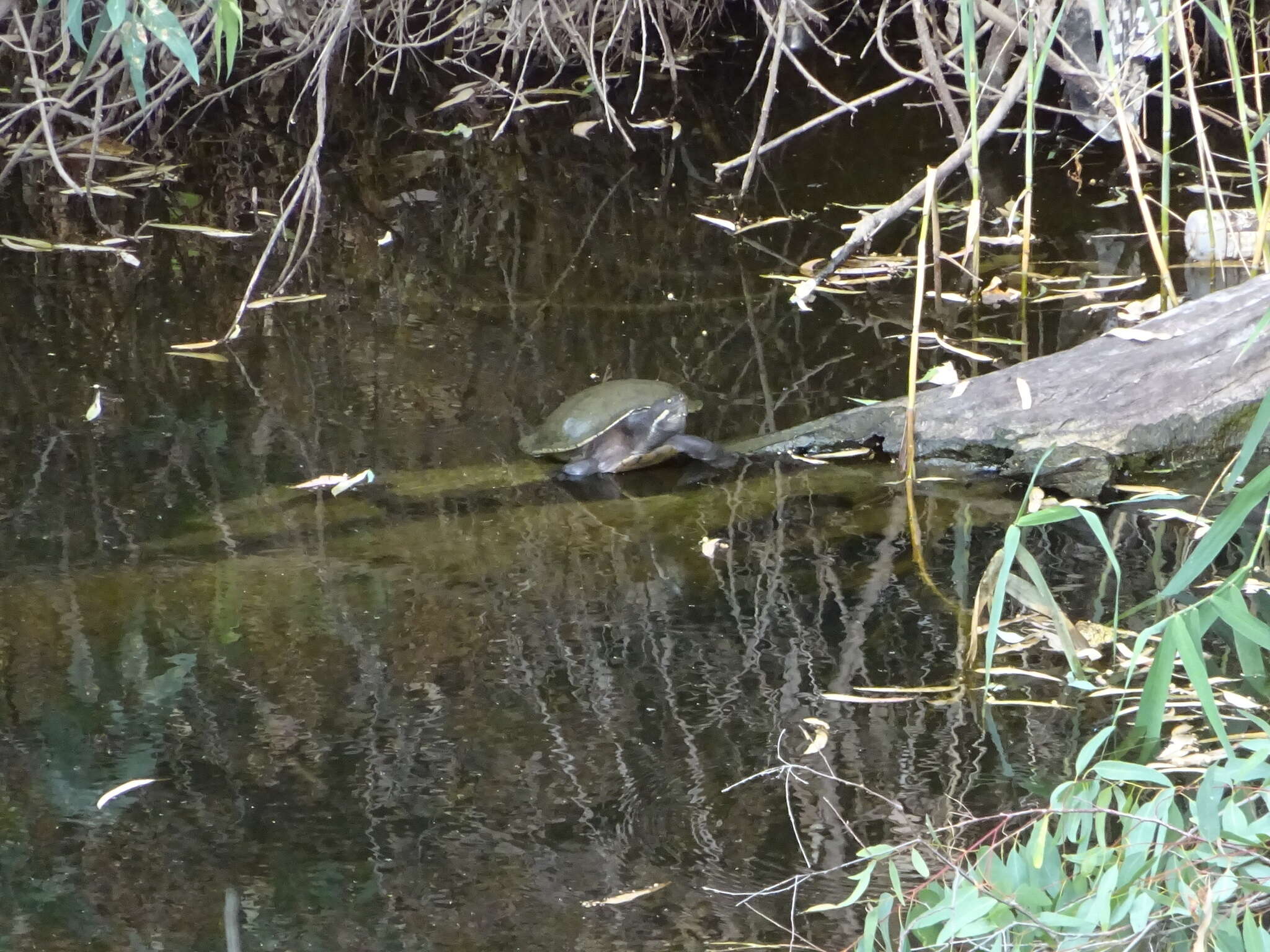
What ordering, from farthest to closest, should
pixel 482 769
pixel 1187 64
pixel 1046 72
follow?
pixel 1046 72 → pixel 1187 64 → pixel 482 769

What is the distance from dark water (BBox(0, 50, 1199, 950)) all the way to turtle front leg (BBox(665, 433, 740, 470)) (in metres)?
0.06

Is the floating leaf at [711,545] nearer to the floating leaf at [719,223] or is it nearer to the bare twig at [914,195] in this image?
A: the bare twig at [914,195]

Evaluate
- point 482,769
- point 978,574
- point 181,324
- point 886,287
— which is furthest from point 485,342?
point 482,769

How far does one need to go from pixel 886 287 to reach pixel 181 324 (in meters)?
2.30

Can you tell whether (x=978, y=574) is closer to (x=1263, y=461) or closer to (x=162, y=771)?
(x=1263, y=461)

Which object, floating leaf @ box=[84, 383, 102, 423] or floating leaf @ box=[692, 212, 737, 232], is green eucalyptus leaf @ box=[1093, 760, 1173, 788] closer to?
floating leaf @ box=[84, 383, 102, 423]

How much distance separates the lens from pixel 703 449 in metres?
3.46

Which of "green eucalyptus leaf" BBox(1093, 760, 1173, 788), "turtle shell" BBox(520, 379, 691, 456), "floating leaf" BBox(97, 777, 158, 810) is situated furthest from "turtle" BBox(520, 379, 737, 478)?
"green eucalyptus leaf" BBox(1093, 760, 1173, 788)

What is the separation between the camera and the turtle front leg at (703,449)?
3455 mm

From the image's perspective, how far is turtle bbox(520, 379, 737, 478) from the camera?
133 inches

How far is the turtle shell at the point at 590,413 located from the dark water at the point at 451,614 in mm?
110

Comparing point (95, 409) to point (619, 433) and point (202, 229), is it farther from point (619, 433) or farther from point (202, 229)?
point (202, 229)

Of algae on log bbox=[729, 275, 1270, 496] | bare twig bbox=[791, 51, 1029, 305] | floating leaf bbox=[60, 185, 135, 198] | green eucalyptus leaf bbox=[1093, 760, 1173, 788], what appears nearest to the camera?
green eucalyptus leaf bbox=[1093, 760, 1173, 788]

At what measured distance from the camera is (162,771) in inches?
90.4
